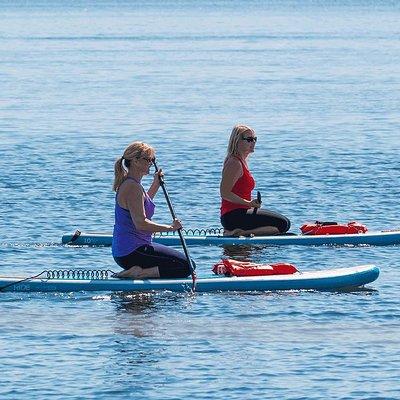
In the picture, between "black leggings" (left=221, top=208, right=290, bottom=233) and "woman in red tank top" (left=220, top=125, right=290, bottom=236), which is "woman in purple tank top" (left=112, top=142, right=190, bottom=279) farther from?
"black leggings" (left=221, top=208, right=290, bottom=233)

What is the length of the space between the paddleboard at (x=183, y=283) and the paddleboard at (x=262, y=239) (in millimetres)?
3853

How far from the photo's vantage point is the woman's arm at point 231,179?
82.3ft

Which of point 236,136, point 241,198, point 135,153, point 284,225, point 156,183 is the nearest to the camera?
point 135,153

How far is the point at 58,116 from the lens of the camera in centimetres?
5325

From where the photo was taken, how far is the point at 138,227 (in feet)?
69.3

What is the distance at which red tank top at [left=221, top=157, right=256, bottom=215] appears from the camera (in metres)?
25.3

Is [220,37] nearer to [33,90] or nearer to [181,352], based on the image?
[33,90]

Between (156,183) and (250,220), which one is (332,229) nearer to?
(250,220)

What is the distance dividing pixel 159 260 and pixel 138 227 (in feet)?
2.27

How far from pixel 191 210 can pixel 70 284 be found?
9478 millimetres

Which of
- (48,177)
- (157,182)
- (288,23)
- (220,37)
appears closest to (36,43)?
(220,37)

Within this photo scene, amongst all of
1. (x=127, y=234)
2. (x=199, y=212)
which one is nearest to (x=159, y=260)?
(x=127, y=234)

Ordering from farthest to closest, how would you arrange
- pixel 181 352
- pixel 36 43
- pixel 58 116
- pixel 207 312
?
pixel 36 43, pixel 58 116, pixel 207 312, pixel 181 352

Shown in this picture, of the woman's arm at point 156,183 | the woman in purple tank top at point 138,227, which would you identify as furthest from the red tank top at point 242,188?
the woman in purple tank top at point 138,227
